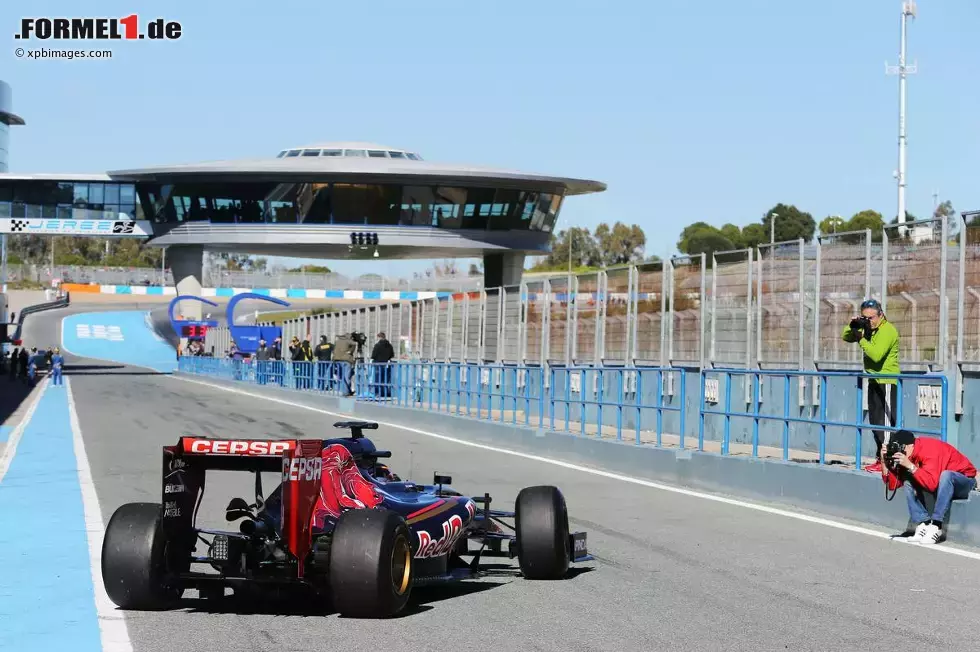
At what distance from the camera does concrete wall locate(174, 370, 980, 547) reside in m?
12.8

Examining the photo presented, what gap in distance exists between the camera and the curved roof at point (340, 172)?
7756 centimetres

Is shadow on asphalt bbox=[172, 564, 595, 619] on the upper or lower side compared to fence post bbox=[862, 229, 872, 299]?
lower

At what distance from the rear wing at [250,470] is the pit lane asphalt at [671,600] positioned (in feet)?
1.62

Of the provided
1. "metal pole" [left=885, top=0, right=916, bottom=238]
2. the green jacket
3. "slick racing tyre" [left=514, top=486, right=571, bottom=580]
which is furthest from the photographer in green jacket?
"metal pole" [left=885, top=0, right=916, bottom=238]

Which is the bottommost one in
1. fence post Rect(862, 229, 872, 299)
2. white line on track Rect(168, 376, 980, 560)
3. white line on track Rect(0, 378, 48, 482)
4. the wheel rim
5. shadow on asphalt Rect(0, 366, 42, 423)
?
shadow on asphalt Rect(0, 366, 42, 423)

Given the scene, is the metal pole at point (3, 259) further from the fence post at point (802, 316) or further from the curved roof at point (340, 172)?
the fence post at point (802, 316)

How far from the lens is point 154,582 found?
26.4 feet

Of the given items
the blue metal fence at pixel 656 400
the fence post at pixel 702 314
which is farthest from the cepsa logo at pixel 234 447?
the fence post at pixel 702 314

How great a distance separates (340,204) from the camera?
79000mm

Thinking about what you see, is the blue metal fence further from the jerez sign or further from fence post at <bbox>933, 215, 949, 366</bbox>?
the jerez sign

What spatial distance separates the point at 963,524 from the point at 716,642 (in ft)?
16.5

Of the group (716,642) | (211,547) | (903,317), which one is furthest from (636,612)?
(903,317)

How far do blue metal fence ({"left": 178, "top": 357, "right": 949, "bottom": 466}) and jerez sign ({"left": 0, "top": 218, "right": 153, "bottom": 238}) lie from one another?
40961 mm

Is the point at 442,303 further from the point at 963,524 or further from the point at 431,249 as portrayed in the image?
the point at 431,249
